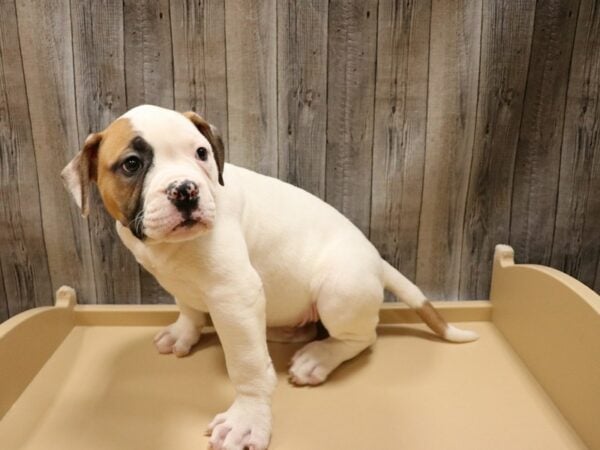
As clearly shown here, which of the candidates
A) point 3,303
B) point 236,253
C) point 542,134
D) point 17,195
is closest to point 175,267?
point 236,253

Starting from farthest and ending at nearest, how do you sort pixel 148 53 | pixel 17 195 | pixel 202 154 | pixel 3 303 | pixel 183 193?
pixel 3 303 → pixel 17 195 → pixel 148 53 → pixel 202 154 → pixel 183 193

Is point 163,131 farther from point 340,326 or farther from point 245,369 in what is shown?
point 340,326

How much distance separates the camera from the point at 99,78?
4.91 ft

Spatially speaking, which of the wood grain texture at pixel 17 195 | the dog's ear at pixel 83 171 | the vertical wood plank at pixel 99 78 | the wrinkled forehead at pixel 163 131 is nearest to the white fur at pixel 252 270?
the wrinkled forehead at pixel 163 131

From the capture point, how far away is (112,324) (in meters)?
1.67

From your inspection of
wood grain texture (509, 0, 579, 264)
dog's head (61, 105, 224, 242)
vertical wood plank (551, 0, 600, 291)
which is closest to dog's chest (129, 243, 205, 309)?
dog's head (61, 105, 224, 242)

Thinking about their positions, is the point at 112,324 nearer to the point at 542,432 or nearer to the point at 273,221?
the point at 273,221

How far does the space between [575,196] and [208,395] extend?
4.06ft

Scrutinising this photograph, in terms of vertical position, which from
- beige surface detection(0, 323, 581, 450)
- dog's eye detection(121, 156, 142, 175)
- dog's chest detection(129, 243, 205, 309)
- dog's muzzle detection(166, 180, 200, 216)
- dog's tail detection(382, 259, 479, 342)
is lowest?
beige surface detection(0, 323, 581, 450)

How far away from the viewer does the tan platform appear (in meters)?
1.20

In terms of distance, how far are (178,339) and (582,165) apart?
4.31 feet

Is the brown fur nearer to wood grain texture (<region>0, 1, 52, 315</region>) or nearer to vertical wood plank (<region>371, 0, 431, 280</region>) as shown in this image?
wood grain texture (<region>0, 1, 52, 315</region>)

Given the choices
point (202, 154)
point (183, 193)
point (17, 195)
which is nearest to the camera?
point (183, 193)

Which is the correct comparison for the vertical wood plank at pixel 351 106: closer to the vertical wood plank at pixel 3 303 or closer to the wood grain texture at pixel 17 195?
the wood grain texture at pixel 17 195
